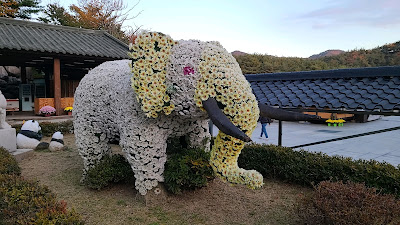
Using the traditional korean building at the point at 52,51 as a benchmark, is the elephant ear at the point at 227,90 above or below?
below

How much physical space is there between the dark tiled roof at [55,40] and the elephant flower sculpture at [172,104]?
721cm

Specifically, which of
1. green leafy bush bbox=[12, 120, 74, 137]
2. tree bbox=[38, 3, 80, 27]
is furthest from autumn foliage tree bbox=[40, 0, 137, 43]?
green leafy bush bbox=[12, 120, 74, 137]

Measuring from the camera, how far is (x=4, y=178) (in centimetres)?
390

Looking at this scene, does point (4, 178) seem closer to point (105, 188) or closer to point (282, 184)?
point (105, 188)

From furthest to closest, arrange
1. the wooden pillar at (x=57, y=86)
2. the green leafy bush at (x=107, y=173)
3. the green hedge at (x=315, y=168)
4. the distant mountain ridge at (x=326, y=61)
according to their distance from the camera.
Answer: the distant mountain ridge at (x=326, y=61) → the wooden pillar at (x=57, y=86) → the green leafy bush at (x=107, y=173) → the green hedge at (x=315, y=168)

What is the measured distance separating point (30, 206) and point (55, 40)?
10.4 m

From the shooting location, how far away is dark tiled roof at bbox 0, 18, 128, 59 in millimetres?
10492

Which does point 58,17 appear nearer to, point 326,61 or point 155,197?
point 155,197

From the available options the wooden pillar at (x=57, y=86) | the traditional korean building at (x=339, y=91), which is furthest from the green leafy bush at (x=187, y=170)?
the wooden pillar at (x=57, y=86)

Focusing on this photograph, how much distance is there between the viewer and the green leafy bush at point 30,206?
2.82 meters

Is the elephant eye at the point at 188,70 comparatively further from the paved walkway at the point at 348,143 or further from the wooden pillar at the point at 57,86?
the wooden pillar at the point at 57,86

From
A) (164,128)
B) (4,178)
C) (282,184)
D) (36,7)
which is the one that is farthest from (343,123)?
(36,7)

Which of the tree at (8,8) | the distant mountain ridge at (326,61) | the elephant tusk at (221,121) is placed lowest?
the elephant tusk at (221,121)

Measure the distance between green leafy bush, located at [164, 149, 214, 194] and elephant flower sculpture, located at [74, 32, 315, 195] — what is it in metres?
0.14
